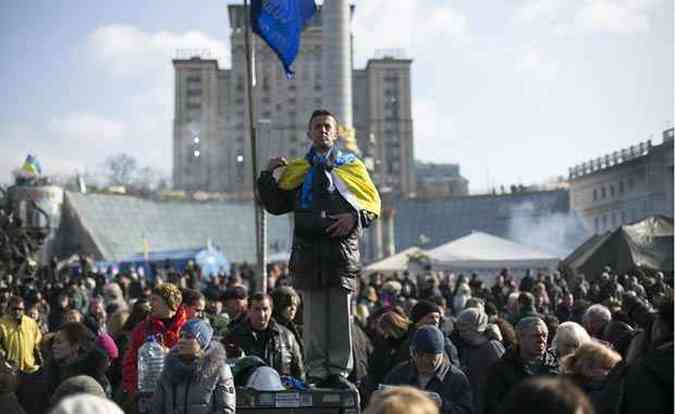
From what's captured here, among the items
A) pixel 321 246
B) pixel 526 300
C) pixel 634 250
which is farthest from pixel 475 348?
pixel 634 250

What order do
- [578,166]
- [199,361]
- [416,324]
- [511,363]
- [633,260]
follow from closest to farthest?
[199,361]
[511,363]
[416,324]
[633,260]
[578,166]

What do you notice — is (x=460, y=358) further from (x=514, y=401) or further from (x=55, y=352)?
(x=514, y=401)

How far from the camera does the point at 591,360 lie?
230 inches

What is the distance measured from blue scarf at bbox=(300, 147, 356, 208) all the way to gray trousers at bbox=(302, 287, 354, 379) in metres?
0.60

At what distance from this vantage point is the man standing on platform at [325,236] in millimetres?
6723

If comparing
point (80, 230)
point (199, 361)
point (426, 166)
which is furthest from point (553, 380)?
Result: point (426, 166)

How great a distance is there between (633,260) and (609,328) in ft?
54.5

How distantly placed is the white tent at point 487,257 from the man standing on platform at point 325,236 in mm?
24366

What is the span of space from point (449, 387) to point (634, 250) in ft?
62.8

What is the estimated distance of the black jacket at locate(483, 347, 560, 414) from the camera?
22.6ft

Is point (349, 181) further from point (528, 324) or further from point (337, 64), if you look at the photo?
point (337, 64)

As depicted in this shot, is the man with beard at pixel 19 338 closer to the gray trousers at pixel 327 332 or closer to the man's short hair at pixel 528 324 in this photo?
the gray trousers at pixel 327 332

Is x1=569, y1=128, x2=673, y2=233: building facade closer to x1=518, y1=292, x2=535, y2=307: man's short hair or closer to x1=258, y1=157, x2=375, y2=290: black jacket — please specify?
x1=518, y1=292, x2=535, y2=307: man's short hair

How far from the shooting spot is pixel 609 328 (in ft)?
28.2
